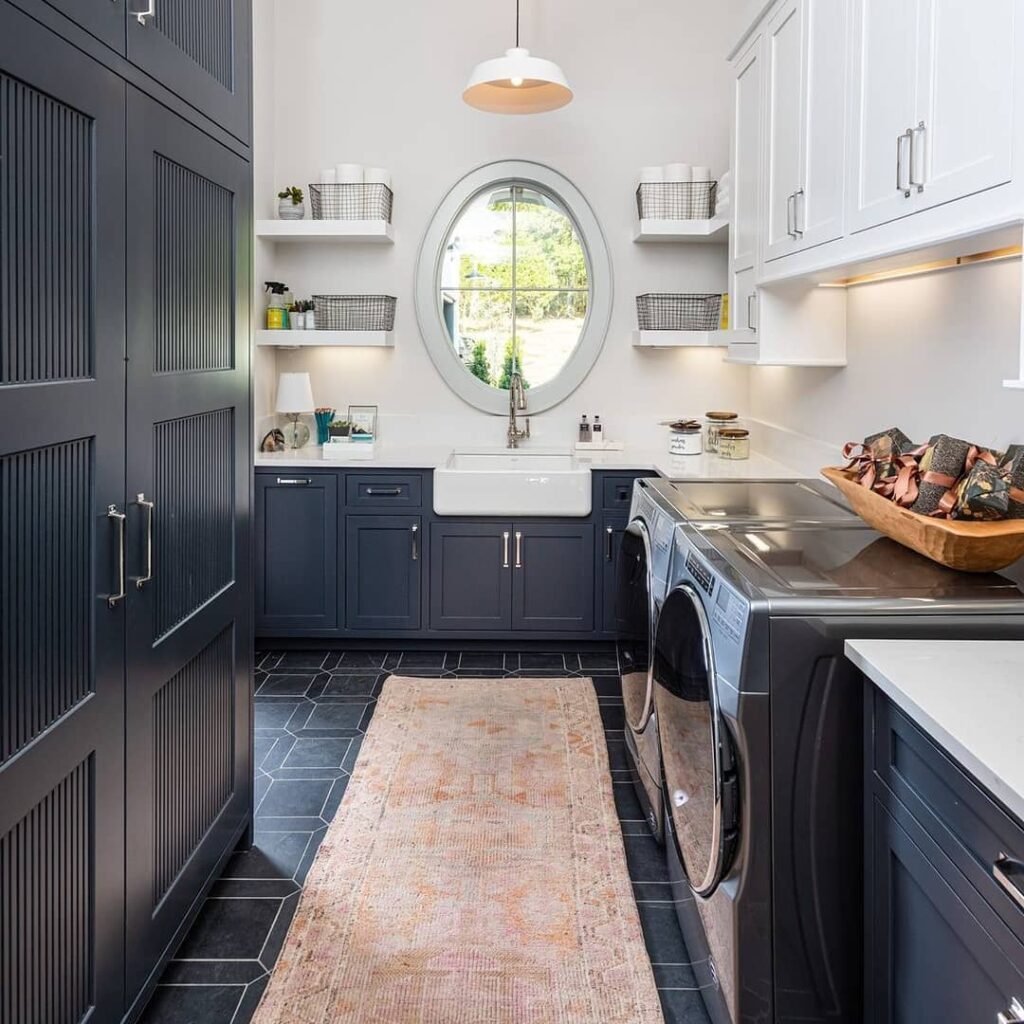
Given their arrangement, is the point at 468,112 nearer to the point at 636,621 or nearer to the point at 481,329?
the point at 481,329

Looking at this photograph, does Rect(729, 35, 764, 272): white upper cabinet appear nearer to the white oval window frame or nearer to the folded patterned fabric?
the white oval window frame

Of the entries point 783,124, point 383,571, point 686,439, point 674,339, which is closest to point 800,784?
point 783,124

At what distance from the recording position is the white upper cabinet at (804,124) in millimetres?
2434

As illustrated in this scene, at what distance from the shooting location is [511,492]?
412 centimetres

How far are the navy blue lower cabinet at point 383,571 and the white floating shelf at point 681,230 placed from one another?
165cm

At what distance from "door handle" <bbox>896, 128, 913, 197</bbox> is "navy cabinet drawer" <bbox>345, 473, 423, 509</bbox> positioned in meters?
2.50

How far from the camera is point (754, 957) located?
1.59 meters

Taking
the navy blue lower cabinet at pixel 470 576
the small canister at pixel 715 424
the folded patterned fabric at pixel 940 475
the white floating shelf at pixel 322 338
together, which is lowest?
the navy blue lower cabinet at pixel 470 576

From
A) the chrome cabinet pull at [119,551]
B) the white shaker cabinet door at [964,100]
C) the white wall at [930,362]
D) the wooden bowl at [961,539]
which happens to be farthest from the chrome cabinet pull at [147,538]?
the white wall at [930,362]

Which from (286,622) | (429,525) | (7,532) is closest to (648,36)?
(429,525)

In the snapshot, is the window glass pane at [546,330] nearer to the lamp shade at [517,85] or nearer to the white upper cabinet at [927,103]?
the lamp shade at [517,85]

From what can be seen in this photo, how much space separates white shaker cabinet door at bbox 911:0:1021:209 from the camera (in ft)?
5.27

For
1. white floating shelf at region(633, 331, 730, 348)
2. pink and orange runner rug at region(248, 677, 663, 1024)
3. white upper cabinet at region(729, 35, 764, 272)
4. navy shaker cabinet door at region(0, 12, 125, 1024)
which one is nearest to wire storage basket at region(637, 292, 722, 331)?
white floating shelf at region(633, 331, 730, 348)

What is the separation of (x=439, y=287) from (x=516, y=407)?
0.68m
